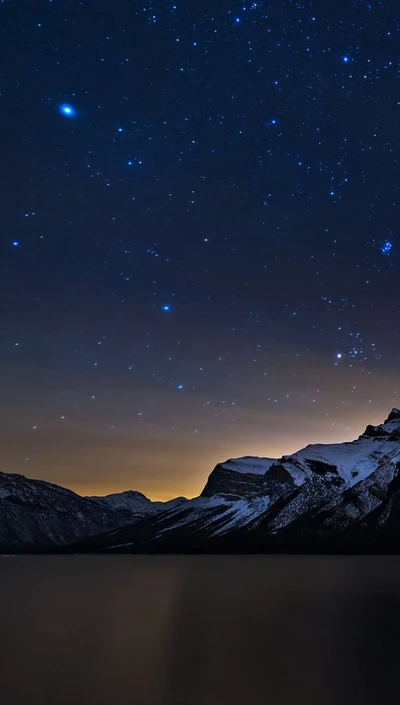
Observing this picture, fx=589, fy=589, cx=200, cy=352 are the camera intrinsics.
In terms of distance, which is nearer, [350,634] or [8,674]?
[8,674]

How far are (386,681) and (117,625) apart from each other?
37.2 metres

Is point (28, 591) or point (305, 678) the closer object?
point (305, 678)

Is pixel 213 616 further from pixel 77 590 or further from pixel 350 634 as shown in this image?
pixel 77 590

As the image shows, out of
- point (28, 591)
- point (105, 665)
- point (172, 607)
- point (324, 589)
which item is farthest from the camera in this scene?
point (28, 591)

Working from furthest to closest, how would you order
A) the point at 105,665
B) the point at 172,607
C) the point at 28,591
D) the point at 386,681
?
the point at 28,591 → the point at 172,607 → the point at 105,665 → the point at 386,681

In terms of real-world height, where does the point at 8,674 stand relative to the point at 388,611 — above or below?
above

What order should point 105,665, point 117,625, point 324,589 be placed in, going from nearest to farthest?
1. point 105,665
2. point 117,625
3. point 324,589

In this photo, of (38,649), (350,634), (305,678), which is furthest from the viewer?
(350,634)

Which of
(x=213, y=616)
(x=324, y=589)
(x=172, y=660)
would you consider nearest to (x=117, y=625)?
(x=213, y=616)

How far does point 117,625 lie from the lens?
6206 centimetres

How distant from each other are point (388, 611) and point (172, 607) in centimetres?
2977

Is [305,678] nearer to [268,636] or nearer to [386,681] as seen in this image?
[386,681]

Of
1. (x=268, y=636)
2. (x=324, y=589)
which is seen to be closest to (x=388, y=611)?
(x=268, y=636)

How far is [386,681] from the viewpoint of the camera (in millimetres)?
31922
